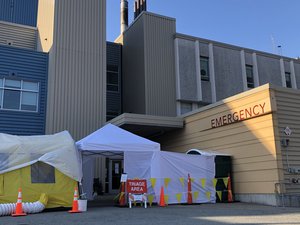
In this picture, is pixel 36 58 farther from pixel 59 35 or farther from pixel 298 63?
pixel 298 63

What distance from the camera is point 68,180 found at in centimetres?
1303

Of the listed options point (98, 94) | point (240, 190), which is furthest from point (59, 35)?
point (240, 190)

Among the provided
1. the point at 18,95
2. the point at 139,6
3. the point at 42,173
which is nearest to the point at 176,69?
the point at 139,6

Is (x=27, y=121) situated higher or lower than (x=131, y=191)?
higher

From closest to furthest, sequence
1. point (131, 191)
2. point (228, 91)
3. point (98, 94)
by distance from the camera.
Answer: point (131, 191) < point (98, 94) < point (228, 91)

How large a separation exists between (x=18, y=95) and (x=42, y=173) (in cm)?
959

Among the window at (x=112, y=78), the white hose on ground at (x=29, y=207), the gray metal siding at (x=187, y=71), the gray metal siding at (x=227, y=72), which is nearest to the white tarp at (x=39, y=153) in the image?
the white hose on ground at (x=29, y=207)

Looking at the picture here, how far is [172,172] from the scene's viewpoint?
Result: 15164 millimetres

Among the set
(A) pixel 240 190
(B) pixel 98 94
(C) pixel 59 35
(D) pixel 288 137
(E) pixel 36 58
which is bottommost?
(A) pixel 240 190

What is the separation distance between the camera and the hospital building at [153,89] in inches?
583

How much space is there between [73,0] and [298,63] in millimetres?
20067

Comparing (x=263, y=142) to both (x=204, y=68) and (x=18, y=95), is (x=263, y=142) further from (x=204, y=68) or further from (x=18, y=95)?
(x=18, y=95)

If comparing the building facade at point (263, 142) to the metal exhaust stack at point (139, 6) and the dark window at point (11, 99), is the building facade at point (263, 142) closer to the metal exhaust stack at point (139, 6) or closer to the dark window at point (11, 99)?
the dark window at point (11, 99)

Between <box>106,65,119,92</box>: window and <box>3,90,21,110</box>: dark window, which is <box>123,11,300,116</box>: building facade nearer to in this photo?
<box>106,65,119,92</box>: window
